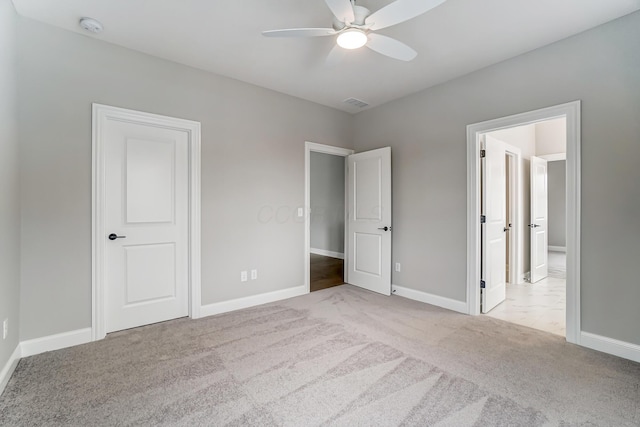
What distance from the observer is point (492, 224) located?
3434 millimetres

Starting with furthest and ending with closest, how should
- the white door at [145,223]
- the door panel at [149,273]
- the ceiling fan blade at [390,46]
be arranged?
the door panel at [149,273], the white door at [145,223], the ceiling fan blade at [390,46]

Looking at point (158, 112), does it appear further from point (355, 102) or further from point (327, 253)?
point (327, 253)

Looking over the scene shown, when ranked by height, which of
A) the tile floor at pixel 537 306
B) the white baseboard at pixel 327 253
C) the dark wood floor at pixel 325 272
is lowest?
the tile floor at pixel 537 306

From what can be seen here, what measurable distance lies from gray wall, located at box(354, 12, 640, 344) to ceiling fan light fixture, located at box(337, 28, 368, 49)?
1.80 metres

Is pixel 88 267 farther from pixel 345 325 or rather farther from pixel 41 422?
pixel 345 325

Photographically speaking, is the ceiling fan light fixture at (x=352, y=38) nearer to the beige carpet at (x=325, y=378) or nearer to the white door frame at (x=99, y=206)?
the white door frame at (x=99, y=206)

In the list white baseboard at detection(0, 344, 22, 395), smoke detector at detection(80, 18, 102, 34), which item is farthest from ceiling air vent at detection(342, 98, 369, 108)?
white baseboard at detection(0, 344, 22, 395)

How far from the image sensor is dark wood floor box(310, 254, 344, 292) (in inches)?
179

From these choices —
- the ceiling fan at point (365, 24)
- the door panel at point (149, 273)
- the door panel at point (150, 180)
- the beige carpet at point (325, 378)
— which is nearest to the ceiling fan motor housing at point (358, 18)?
the ceiling fan at point (365, 24)

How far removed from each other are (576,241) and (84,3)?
14.2ft

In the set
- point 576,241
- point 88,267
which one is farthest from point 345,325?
point 88,267

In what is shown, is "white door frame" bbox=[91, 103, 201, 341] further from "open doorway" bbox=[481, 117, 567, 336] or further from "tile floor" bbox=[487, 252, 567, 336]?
"open doorway" bbox=[481, 117, 567, 336]

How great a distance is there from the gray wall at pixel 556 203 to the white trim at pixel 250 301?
764 centimetres

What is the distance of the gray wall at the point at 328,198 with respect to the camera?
23.4ft
